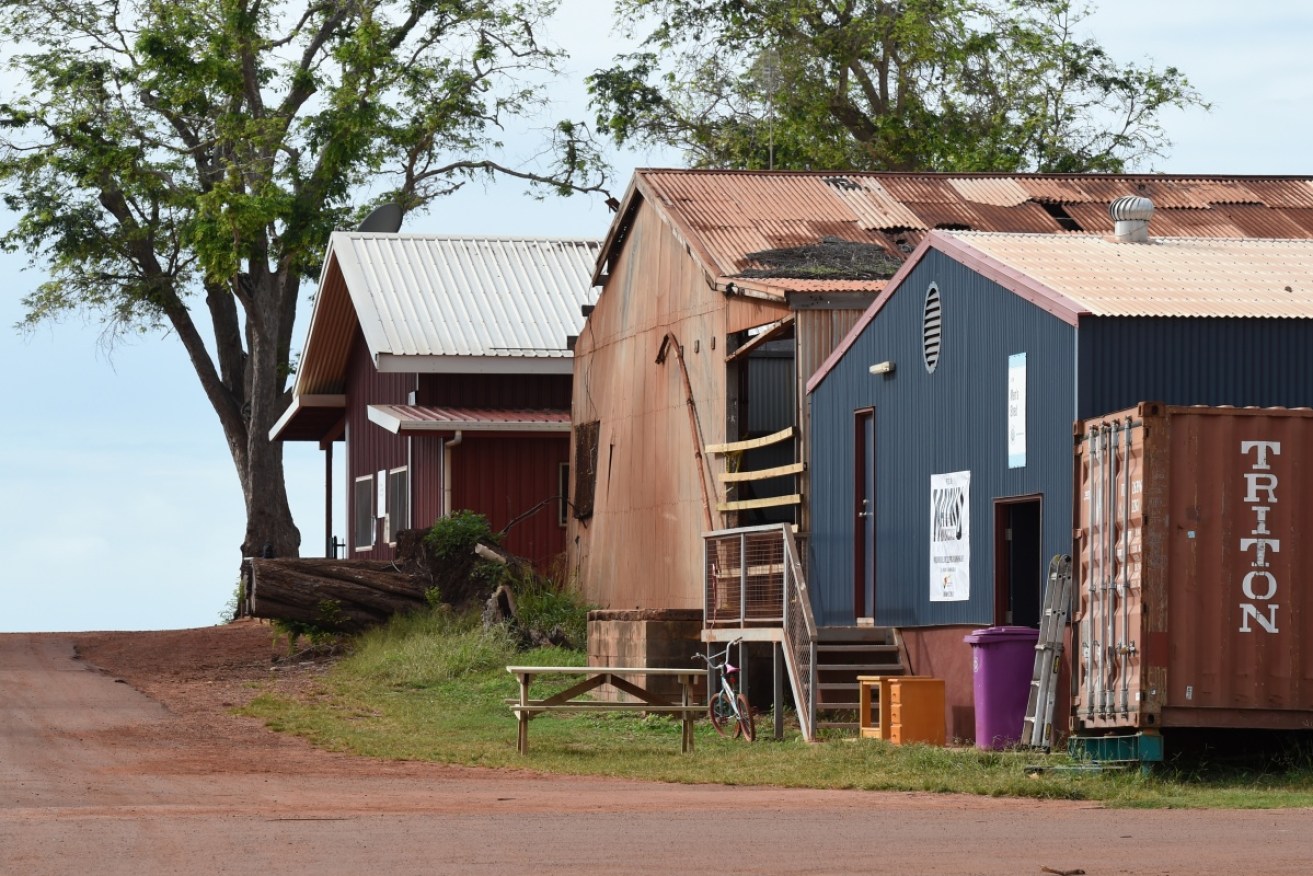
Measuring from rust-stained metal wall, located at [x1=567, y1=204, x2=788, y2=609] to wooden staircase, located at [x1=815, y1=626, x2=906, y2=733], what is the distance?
3.95 meters

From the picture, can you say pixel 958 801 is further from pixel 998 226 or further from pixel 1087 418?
pixel 998 226

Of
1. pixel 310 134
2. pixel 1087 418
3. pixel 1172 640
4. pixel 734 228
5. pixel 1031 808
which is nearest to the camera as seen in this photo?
pixel 1031 808

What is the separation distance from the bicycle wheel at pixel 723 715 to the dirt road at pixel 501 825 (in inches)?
155

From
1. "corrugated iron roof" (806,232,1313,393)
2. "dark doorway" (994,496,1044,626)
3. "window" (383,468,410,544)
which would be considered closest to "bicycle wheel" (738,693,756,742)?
"dark doorway" (994,496,1044,626)

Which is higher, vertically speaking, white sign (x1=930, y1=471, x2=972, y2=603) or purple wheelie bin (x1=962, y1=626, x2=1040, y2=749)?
white sign (x1=930, y1=471, x2=972, y2=603)

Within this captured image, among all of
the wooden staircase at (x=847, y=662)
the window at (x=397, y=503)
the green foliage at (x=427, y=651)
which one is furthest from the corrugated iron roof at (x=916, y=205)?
the window at (x=397, y=503)

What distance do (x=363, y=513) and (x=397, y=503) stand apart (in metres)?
2.98

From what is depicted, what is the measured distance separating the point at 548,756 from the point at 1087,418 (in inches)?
222

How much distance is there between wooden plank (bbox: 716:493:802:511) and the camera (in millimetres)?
22578

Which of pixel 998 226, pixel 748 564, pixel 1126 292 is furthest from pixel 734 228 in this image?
pixel 1126 292

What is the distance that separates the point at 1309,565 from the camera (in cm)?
1580

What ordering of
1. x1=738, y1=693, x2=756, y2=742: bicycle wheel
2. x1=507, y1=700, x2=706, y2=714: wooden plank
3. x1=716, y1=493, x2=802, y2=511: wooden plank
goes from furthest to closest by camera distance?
1. x1=716, y1=493, x2=802, y2=511: wooden plank
2. x1=738, y1=693, x2=756, y2=742: bicycle wheel
3. x1=507, y1=700, x2=706, y2=714: wooden plank

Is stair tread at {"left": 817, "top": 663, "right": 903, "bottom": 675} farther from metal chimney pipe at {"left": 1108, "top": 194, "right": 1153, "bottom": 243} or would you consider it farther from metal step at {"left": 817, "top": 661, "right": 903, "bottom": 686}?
metal chimney pipe at {"left": 1108, "top": 194, "right": 1153, "bottom": 243}

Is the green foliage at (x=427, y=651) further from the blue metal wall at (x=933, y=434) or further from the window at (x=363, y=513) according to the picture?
the window at (x=363, y=513)
